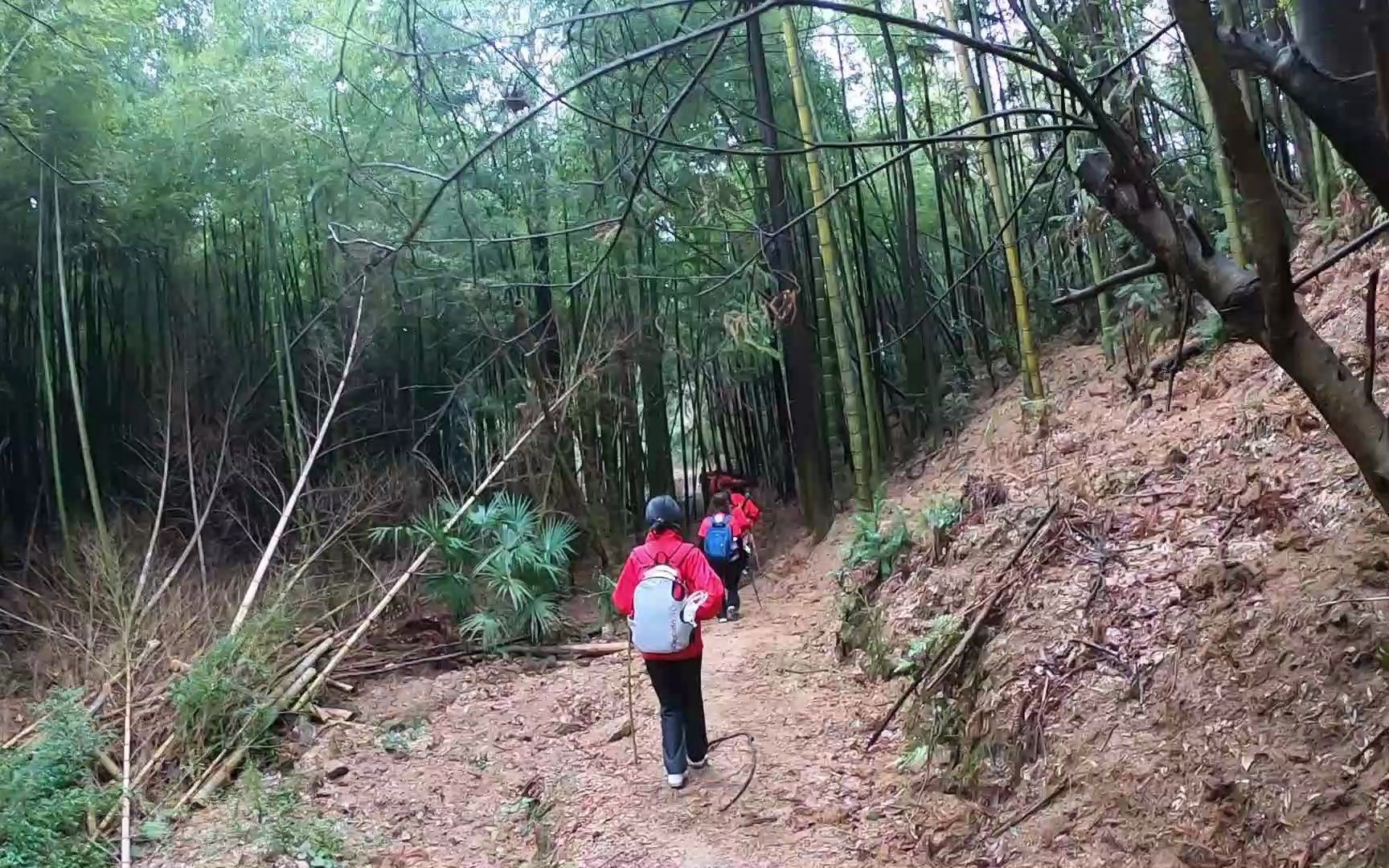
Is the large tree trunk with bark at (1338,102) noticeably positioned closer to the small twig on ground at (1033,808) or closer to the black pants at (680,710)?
the small twig on ground at (1033,808)

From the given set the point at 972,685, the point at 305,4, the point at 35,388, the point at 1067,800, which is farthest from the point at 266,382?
the point at 1067,800

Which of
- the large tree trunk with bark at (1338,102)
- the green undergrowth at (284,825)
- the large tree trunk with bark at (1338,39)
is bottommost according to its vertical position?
the green undergrowth at (284,825)

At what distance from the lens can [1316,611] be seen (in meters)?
2.83

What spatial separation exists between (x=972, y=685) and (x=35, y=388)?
34.5 feet

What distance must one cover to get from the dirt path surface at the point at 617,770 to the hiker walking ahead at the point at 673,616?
0.20 meters

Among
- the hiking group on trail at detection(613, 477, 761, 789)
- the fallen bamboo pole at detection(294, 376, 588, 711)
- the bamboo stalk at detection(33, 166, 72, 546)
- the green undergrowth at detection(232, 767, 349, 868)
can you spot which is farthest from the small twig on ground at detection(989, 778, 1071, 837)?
the bamboo stalk at detection(33, 166, 72, 546)

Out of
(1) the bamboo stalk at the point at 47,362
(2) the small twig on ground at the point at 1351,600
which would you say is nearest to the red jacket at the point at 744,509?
(2) the small twig on ground at the point at 1351,600

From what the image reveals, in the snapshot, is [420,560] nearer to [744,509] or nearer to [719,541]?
[719,541]

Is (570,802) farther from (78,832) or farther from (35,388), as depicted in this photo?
(35,388)

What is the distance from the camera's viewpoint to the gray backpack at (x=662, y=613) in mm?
3734

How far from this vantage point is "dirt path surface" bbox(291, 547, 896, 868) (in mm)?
3566

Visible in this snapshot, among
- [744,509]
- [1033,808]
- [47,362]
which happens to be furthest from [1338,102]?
[47,362]

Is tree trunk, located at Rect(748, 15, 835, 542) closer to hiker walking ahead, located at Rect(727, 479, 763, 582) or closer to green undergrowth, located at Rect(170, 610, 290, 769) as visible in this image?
hiker walking ahead, located at Rect(727, 479, 763, 582)

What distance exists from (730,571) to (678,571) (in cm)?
334
